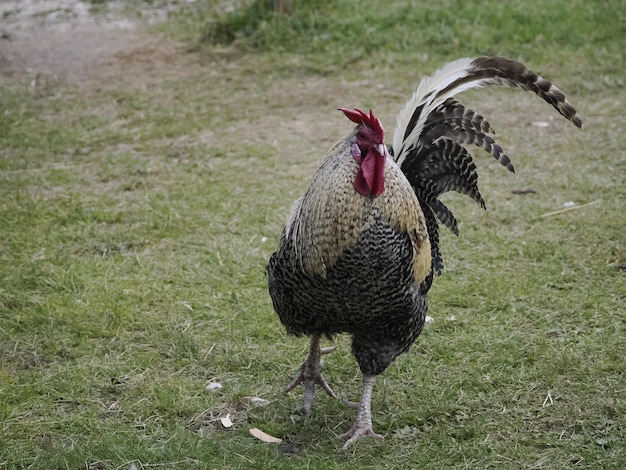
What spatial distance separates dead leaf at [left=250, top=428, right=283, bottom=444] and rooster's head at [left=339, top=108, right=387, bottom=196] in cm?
138

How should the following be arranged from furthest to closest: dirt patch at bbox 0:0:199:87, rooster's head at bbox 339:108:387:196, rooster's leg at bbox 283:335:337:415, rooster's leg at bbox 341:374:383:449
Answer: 1. dirt patch at bbox 0:0:199:87
2. rooster's leg at bbox 283:335:337:415
3. rooster's leg at bbox 341:374:383:449
4. rooster's head at bbox 339:108:387:196

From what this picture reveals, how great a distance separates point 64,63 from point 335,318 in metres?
7.48

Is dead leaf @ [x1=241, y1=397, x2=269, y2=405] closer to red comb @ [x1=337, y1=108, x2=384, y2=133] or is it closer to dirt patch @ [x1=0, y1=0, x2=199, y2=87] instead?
red comb @ [x1=337, y1=108, x2=384, y2=133]

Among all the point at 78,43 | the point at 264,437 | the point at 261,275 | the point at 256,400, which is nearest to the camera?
the point at 264,437

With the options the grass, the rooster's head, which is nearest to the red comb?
the rooster's head

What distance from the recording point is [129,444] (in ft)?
13.4

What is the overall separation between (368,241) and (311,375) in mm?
1105

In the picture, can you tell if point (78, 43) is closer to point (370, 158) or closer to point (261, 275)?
point (261, 275)

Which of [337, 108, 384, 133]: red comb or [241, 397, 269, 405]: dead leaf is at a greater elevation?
[337, 108, 384, 133]: red comb

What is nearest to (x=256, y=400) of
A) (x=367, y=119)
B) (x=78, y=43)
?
(x=367, y=119)

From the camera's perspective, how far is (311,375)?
454cm

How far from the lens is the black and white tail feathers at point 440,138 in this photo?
430 centimetres

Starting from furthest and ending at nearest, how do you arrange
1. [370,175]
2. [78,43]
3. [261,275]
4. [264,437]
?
A: [78,43] < [261,275] < [264,437] < [370,175]

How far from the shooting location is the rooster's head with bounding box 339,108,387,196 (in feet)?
12.2
